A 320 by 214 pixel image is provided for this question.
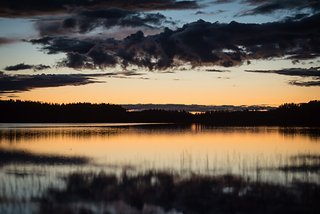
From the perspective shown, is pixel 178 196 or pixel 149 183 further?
pixel 149 183

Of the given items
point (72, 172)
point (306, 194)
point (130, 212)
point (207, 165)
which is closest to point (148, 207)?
point (130, 212)

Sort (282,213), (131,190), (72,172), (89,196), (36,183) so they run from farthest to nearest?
(72,172) < (36,183) < (131,190) < (89,196) < (282,213)

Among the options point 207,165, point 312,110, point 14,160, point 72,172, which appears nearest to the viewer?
point 72,172

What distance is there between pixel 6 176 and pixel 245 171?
13.8 m

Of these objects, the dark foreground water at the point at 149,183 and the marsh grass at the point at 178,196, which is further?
the dark foreground water at the point at 149,183

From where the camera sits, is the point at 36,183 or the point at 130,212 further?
the point at 36,183

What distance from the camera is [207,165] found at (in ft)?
101

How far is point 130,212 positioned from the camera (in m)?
16.2

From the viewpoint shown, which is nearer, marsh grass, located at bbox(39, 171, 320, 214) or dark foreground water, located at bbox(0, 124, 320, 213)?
marsh grass, located at bbox(39, 171, 320, 214)

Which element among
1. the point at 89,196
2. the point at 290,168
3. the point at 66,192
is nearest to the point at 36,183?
the point at 66,192

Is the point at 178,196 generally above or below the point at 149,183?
above

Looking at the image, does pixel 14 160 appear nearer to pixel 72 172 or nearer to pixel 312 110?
pixel 72 172

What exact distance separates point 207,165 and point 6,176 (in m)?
13.2

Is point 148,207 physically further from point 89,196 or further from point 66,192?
point 66,192
